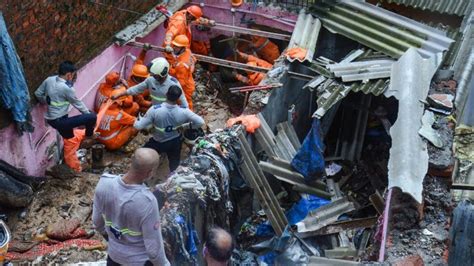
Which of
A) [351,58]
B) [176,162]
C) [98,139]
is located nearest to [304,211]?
[176,162]

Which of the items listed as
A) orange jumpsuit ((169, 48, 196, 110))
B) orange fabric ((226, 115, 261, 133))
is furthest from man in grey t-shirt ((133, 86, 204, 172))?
orange jumpsuit ((169, 48, 196, 110))

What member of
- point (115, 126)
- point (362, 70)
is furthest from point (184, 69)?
point (362, 70)

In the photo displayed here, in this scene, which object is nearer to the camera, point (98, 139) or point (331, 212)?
point (331, 212)

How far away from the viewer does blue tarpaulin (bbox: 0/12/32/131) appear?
24.3 feet

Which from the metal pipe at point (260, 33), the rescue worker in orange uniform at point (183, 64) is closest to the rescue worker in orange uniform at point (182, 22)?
the rescue worker in orange uniform at point (183, 64)

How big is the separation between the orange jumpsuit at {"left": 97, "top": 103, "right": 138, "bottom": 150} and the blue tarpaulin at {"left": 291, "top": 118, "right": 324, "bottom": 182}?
244 cm

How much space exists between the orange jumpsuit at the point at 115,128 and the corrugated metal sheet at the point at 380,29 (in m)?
3.47

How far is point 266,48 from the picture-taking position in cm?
1139

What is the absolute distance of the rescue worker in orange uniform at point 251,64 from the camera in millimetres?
10587

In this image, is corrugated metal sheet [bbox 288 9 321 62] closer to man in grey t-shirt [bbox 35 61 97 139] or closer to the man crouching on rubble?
man in grey t-shirt [bbox 35 61 97 139]

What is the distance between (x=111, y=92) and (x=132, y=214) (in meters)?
4.70

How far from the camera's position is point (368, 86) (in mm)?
8898

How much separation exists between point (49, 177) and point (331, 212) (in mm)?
3659

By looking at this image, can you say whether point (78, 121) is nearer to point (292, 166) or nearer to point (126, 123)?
point (126, 123)
